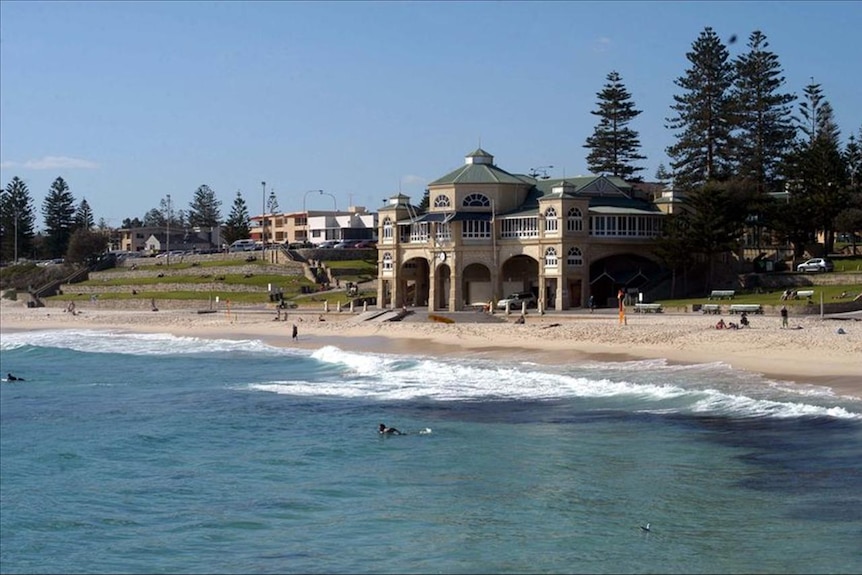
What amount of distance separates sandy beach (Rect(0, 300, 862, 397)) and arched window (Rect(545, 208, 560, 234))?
5802 millimetres

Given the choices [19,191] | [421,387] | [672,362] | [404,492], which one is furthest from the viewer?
[19,191]

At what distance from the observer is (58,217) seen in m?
116

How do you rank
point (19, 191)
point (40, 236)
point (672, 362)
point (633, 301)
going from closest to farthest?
point (672, 362) < point (633, 301) < point (19, 191) < point (40, 236)

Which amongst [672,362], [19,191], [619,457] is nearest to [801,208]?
[672,362]

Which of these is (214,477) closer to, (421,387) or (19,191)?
(421,387)

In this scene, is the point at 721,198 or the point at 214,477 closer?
the point at 214,477

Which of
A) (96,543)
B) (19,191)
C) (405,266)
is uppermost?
(19,191)

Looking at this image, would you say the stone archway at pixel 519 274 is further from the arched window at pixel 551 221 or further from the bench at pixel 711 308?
the bench at pixel 711 308

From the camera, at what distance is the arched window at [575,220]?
55688 mm

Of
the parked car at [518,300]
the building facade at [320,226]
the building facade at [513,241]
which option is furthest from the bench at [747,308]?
the building facade at [320,226]

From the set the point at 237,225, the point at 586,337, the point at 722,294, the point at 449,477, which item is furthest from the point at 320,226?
the point at 449,477

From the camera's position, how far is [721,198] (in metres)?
54.8

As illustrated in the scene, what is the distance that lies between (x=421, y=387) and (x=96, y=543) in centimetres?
1660

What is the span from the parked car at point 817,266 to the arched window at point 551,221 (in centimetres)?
1172
